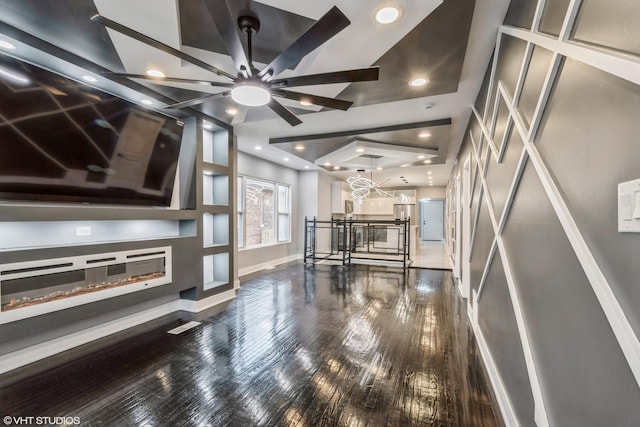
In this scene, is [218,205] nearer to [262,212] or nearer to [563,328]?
[262,212]

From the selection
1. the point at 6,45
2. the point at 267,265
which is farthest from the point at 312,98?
the point at 267,265

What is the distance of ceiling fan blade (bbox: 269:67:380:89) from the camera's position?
1.89 m

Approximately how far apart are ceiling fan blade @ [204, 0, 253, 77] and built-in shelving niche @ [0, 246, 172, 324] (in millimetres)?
2508

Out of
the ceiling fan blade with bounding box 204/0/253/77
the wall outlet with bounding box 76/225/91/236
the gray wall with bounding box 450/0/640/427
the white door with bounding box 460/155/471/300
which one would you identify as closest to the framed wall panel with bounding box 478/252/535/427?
the gray wall with bounding box 450/0/640/427

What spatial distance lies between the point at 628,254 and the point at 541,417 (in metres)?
1.06

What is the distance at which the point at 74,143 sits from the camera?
8.56ft

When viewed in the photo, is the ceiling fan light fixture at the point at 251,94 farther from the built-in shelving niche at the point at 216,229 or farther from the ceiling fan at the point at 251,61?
the built-in shelving niche at the point at 216,229

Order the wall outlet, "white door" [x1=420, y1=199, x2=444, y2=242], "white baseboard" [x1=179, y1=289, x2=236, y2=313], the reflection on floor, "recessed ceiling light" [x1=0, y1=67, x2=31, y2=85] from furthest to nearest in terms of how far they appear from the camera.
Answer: "white door" [x1=420, y1=199, x2=444, y2=242] < the reflection on floor < "white baseboard" [x1=179, y1=289, x2=236, y2=313] < the wall outlet < "recessed ceiling light" [x1=0, y1=67, x2=31, y2=85]

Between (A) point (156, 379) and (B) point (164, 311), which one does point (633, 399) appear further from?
(B) point (164, 311)

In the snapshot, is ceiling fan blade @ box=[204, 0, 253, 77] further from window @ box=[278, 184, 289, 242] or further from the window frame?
window @ box=[278, 184, 289, 242]

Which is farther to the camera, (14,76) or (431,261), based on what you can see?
(431,261)

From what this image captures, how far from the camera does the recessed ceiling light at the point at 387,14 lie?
1851 millimetres

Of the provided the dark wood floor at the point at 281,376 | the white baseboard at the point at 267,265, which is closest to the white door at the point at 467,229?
the dark wood floor at the point at 281,376

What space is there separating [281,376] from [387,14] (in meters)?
2.88
